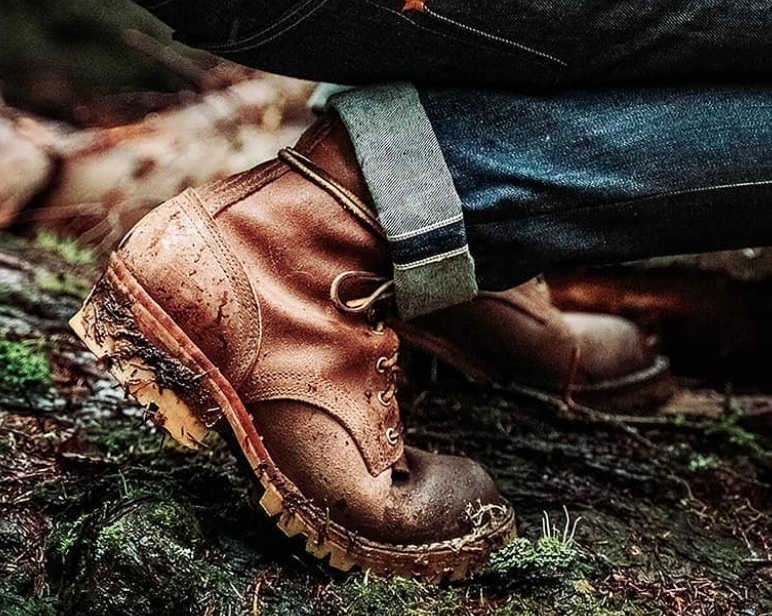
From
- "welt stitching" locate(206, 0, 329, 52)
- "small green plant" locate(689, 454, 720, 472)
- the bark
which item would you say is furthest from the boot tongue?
the bark

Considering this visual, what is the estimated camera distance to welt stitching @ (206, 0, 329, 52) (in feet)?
3.06

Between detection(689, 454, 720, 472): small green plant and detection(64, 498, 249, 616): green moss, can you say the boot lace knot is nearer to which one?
detection(64, 498, 249, 616): green moss

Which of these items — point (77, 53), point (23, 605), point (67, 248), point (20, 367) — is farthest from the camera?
point (77, 53)

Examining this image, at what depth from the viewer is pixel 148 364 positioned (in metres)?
0.97

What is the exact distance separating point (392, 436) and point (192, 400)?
0.23 meters

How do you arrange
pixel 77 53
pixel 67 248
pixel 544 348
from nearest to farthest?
pixel 544 348 < pixel 67 248 < pixel 77 53

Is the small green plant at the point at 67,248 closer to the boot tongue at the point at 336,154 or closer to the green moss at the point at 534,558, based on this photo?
the boot tongue at the point at 336,154

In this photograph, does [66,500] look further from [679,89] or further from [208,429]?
[679,89]

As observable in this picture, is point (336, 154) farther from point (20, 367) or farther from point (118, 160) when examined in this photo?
point (118, 160)

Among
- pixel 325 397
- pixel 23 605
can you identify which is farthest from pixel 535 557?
pixel 23 605

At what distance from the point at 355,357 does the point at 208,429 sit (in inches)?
6.9

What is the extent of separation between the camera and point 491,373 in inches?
59.8

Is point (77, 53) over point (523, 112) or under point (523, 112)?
under

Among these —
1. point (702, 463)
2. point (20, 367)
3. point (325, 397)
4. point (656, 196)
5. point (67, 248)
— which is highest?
point (656, 196)
